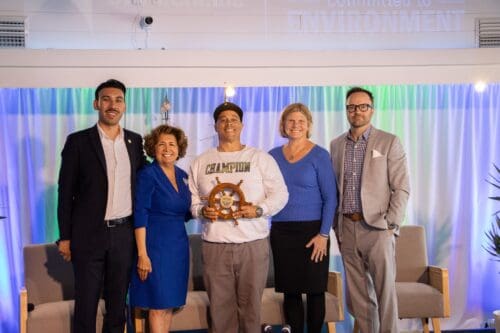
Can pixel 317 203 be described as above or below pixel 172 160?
below

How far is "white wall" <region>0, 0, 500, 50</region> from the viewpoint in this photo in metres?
5.04

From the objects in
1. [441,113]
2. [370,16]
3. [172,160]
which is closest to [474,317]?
[441,113]

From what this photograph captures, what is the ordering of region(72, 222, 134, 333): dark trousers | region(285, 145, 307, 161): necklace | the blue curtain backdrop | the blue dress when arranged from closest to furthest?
region(72, 222, 134, 333): dark trousers → the blue dress → region(285, 145, 307, 161): necklace → the blue curtain backdrop

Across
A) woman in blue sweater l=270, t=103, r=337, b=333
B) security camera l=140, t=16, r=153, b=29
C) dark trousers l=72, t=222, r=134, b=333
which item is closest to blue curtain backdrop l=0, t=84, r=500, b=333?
security camera l=140, t=16, r=153, b=29

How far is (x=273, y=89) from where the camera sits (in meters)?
5.18

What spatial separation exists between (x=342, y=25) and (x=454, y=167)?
1594 mm

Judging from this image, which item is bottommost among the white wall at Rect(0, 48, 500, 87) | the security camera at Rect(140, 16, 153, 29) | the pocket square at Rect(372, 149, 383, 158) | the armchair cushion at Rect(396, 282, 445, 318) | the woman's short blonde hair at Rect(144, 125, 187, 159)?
the armchair cushion at Rect(396, 282, 445, 318)

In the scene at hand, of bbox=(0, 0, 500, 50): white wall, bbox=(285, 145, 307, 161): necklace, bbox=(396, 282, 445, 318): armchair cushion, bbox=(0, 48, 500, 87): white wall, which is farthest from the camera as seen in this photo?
bbox=(0, 0, 500, 50): white wall

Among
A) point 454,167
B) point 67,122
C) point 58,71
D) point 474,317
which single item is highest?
point 58,71

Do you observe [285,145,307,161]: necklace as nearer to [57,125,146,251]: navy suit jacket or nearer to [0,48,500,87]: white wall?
[57,125,146,251]: navy suit jacket

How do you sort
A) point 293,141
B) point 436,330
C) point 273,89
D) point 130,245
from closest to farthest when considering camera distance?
point 130,245, point 293,141, point 436,330, point 273,89

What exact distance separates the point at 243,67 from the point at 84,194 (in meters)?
2.04

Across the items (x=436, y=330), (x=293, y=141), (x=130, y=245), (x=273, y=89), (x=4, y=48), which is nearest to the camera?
(x=130, y=245)

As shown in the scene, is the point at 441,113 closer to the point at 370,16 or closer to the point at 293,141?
the point at 370,16
